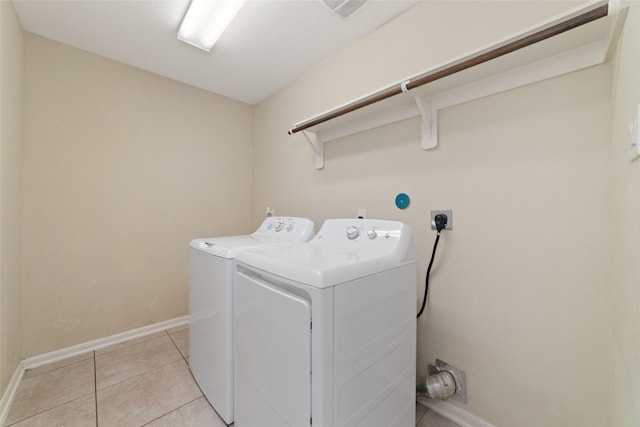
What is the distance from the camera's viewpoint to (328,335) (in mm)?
790

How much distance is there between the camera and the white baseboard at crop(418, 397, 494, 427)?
1208 mm

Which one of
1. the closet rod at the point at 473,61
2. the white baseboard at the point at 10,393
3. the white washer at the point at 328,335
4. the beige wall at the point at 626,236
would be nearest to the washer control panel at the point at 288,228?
the white washer at the point at 328,335

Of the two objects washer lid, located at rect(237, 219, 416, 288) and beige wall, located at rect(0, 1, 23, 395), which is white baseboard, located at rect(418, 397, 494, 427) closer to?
washer lid, located at rect(237, 219, 416, 288)

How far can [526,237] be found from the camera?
108 cm

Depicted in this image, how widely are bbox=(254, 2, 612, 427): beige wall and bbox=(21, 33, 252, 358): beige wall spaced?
5.94 feet

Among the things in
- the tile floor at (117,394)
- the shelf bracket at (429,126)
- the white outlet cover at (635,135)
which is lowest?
the tile floor at (117,394)

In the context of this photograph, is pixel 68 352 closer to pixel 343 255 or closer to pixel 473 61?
pixel 343 255

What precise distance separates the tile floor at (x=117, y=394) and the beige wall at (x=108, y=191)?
0.28 m

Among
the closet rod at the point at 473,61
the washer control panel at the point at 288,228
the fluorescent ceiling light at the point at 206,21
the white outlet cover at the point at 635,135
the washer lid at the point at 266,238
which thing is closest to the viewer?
the white outlet cover at the point at 635,135

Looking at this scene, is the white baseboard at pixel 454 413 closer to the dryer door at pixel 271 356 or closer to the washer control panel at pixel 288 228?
the dryer door at pixel 271 356

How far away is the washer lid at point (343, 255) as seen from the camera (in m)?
0.84

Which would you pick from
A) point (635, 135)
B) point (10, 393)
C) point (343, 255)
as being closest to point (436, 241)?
point (343, 255)

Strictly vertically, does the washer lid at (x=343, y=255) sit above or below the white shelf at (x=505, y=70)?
below

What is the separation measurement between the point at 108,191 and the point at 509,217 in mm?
2764
